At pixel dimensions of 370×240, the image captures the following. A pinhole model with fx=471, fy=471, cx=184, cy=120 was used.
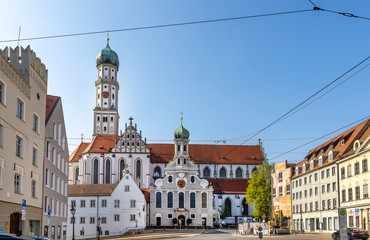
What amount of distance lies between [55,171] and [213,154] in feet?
231

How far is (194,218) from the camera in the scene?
86.6 m

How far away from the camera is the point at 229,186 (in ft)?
325

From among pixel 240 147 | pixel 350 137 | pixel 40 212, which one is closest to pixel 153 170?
pixel 240 147

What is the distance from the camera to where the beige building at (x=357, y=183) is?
45184 mm

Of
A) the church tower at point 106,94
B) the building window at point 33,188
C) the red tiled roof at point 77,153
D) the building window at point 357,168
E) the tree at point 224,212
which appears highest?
the church tower at point 106,94

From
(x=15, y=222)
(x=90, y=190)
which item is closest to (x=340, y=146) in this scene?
(x=90, y=190)

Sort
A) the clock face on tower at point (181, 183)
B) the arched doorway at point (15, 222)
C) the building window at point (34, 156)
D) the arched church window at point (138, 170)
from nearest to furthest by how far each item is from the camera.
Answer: the arched doorway at point (15, 222) < the building window at point (34, 156) < the clock face on tower at point (181, 183) < the arched church window at point (138, 170)

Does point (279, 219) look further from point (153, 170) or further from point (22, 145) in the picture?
point (22, 145)

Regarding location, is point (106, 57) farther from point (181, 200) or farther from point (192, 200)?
point (192, 200)

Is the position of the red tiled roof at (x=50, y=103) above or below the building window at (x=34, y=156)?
above

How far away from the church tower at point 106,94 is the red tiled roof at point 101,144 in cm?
1106

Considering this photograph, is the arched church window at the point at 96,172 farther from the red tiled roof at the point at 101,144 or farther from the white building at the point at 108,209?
the white building at the point at 108,209

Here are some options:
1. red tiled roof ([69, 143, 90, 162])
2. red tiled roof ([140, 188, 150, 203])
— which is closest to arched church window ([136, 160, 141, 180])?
red tiled roof ([140, 188, 150, 203])

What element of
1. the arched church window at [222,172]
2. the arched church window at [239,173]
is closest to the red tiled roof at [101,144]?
the arched church window at [222,172]
